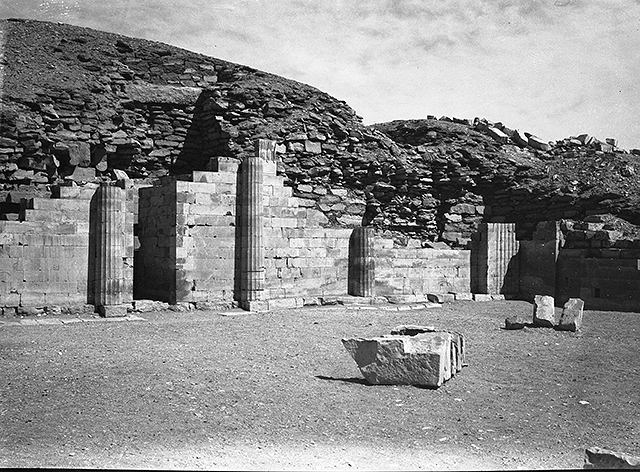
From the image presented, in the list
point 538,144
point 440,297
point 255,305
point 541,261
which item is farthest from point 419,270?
point 538,144

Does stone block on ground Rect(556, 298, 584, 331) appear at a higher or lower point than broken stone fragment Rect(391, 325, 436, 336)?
lower

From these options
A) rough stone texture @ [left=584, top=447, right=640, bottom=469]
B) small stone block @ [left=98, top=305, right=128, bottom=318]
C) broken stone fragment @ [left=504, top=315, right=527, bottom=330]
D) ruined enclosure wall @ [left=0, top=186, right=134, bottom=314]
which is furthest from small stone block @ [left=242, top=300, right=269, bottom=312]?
rough stone texture @ [left=584, top=447, right=640, bottom=469]

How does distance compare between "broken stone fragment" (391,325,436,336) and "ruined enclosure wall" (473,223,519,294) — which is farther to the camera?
"ruined enclosure wall" (473,223,519,294)

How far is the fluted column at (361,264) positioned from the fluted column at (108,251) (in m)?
6.88

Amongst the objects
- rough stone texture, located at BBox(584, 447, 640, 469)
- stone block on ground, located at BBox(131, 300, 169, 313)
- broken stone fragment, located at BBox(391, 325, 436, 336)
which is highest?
broken stone fragment, located at BBox(391, 325, 436, 336)

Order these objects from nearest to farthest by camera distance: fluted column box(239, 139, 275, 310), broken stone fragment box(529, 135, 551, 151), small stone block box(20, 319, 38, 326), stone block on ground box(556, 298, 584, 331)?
small stone block box(20, 319, 38, 326), stone block on ground box(556, 298, 584, 331), fluted column box(239, 139, 275, 310), broken stone fragment box(529, 135, 551, 151)

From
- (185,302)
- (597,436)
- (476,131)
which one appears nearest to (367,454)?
(597,436)

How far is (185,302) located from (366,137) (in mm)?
13661

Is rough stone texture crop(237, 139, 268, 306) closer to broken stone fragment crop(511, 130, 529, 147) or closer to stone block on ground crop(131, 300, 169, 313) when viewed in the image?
stone block on ground crop(131, 300, 169, 313)

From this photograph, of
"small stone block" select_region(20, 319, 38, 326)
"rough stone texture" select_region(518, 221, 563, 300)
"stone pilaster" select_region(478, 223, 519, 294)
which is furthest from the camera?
"stone pilaster" select_region(478, 223, 519, 294)

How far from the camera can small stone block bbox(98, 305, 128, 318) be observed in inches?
600

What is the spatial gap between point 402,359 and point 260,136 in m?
18.1

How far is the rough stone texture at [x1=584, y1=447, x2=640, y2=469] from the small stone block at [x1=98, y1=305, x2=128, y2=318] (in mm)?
12242

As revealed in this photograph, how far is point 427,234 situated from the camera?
2795 centimetres
